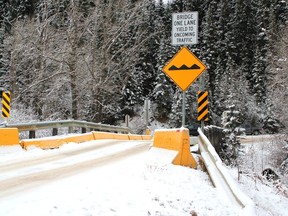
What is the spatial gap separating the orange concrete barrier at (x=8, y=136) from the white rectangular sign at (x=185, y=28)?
207 inches

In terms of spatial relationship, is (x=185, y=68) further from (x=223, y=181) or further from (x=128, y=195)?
(x=128, y=195)

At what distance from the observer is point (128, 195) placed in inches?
219

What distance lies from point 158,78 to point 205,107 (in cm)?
5162

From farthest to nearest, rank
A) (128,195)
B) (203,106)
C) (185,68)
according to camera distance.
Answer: (203,106) → (185,68) → (128,195)

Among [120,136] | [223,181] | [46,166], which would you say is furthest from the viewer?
[120,136]

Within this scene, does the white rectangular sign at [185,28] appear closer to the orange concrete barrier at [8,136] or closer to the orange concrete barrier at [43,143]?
the orange concrete barrier at [43,143]

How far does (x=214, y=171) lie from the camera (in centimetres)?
734

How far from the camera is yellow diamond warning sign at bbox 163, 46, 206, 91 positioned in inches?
360

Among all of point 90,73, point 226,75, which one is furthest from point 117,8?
point 226,75

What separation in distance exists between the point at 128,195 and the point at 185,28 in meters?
5.71

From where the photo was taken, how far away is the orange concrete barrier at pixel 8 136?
10180 millimetres

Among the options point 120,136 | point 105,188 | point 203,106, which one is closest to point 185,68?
point 203,106

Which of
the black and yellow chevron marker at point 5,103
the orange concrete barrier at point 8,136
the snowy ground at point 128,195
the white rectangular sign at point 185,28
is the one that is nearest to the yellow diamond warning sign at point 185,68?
the white rectangular sign at point 185,28

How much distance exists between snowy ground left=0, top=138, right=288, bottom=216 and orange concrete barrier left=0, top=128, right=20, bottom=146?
6.46 feet
